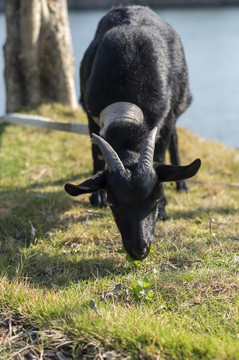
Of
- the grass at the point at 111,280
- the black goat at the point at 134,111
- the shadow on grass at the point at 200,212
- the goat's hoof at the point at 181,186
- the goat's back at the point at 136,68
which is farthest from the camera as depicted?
the goat's hoof at the point at 181,186

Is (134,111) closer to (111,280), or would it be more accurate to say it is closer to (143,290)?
(111,280)

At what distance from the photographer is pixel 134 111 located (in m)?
4.05

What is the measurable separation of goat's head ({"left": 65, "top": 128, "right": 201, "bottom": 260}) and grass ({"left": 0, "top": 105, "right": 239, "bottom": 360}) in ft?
0.94

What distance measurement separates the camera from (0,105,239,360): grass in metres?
2.50

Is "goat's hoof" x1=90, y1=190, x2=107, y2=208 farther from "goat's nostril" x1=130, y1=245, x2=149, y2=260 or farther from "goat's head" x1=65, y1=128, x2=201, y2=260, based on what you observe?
"goat's nostril" x1=130, y1=245, x2=149, y2=260

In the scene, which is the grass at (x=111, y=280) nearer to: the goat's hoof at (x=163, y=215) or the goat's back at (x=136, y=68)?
the goat's hoof at (x=163, y=215)

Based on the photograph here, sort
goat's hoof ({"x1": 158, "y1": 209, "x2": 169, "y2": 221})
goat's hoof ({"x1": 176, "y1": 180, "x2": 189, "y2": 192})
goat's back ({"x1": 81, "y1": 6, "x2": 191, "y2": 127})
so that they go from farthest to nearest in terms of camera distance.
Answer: goat's hoof ({"x1": 176, "y1": 180, "x2": 189, "y2": 192}), goat's hoof ({"x1": 158, "y1": 209, "x2": 169, "y2": 221}), goat's back ({"x1": 81, "y1": 6, "x2": 191, "y2": 127})

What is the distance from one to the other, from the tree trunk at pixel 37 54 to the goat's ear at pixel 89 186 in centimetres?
564

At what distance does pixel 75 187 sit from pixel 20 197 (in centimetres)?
208

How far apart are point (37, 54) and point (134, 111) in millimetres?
5144

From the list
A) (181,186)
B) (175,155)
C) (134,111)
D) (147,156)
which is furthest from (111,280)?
(175,155)

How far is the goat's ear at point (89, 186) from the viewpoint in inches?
134

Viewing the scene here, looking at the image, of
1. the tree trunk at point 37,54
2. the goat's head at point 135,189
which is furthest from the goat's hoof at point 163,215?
the tree trunk at point 37,54

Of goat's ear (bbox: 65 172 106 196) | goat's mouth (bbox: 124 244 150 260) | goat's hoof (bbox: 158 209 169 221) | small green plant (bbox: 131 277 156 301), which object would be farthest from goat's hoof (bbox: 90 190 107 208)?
small green plant (bbox: 131 277 156 301)
